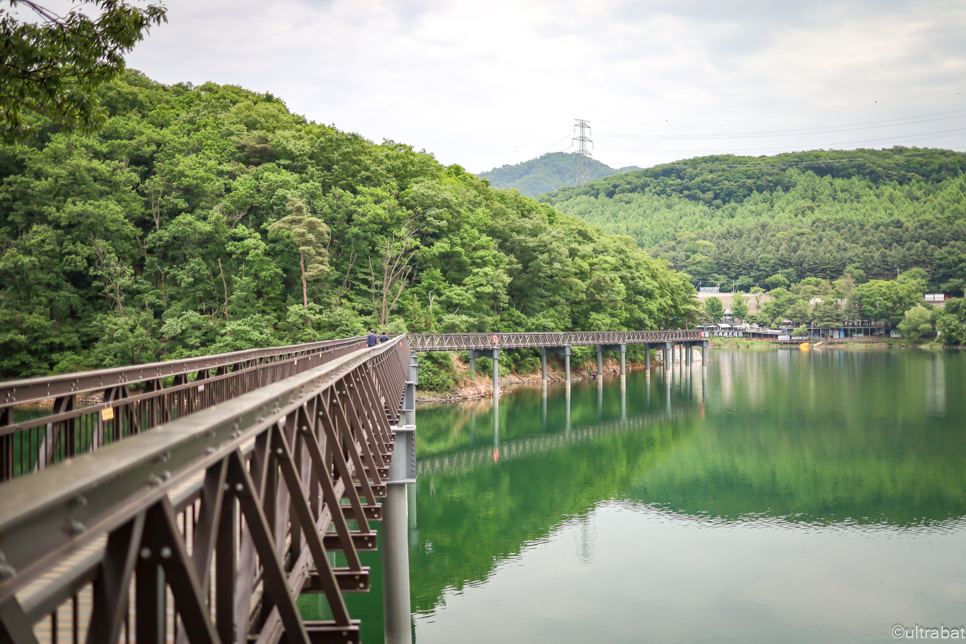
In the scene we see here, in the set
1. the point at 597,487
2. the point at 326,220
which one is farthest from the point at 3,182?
the point at 597,487

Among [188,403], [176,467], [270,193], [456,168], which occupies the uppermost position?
[456,168]

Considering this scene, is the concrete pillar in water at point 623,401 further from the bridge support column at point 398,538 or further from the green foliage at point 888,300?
the green foliage at point 888,300

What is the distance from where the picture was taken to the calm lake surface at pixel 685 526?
44.6 feet

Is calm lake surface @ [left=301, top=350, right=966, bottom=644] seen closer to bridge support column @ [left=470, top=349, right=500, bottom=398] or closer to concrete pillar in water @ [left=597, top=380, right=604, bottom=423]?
concrete pillar in water @ [left=597, top=380, right=604, bottom=423]

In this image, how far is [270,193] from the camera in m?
42.4

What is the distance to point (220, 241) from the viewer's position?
41094 millimetres

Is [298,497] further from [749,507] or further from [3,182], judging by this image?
[3,182]

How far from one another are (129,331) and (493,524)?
2596cm

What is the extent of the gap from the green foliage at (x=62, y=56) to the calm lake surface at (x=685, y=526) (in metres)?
9.40

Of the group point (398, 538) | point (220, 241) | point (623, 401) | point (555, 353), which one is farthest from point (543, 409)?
point (398, 538)

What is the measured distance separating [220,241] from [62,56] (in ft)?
106

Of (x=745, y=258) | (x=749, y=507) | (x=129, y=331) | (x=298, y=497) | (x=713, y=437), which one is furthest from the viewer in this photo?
(x=745, y=258)

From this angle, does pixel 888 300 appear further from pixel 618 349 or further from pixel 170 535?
pixel 170 535

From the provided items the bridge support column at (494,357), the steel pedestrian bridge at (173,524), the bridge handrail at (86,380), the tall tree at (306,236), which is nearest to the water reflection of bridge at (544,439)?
the bridge support column at (494,357)
